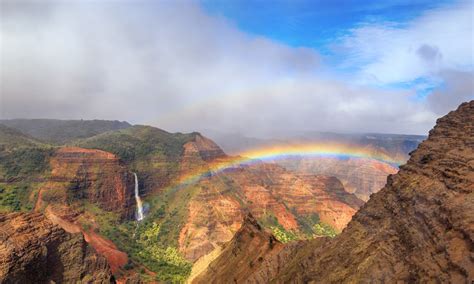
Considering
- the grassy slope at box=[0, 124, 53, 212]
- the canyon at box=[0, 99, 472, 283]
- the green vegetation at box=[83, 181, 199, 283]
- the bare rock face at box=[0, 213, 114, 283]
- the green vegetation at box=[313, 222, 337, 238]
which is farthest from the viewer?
the green vegetation at box=[313, 222, 337, 238]

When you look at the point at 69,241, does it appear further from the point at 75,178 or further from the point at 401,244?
the point at 75,178

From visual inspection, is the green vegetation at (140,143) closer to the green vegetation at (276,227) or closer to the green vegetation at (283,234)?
the green vegetation at (276,227)

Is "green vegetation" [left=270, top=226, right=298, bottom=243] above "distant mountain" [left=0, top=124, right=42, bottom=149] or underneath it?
underneath

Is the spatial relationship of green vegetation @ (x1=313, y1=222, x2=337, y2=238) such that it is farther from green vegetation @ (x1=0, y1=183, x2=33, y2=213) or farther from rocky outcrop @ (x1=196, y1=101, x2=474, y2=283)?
rocky outcrop @ (x1=196, y1=101, x2=474, y2=283)

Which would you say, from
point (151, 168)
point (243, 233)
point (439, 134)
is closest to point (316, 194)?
point (151, 168)

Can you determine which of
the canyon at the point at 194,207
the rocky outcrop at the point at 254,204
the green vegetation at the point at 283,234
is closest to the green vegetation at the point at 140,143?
the canyon at the point at 194,207

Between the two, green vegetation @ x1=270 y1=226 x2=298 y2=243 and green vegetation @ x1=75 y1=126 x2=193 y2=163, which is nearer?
green vegetation @ x1=270 y1=226 x2=298 y2=243

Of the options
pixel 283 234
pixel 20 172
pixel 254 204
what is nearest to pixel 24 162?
pixel 20 172

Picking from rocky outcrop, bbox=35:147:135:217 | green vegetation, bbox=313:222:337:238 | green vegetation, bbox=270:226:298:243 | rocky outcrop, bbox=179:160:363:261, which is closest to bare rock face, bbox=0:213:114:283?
rocky outcrop, bbox=179:160:363:261
